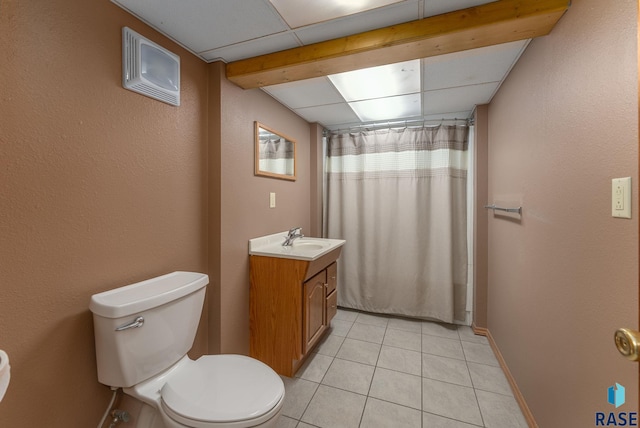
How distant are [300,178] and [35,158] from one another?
1.95m

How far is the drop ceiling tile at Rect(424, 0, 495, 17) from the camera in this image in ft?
3.76

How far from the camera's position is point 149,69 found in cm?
129

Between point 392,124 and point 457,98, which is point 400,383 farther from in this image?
point 392,124

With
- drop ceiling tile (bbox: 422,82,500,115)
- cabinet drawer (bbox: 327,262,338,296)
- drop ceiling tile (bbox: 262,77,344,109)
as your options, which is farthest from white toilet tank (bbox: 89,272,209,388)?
drop ceiling tile (bbox: 422,82,500,115)

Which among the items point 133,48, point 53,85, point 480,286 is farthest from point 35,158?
point 480,286

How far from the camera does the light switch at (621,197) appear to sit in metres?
0.79

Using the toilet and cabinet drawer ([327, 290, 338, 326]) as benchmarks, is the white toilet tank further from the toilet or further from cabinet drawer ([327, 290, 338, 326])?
cabinet drawer ([327, 290, 338, 326])

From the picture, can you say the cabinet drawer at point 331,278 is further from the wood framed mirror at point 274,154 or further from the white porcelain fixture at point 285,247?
the wood framed mirror at point 274,154

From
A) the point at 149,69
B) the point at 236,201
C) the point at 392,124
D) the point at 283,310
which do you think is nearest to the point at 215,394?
the point at 283,310

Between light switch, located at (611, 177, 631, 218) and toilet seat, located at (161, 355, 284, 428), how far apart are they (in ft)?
4.50

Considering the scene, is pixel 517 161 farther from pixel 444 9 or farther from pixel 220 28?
pixel 220 28

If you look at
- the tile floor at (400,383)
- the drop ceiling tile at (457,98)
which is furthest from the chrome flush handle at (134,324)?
the drop ceiling tile at (457,98)

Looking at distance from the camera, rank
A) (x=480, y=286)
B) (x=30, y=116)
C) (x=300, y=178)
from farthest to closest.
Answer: (x=300, y=178) < (x=480, y=286) < (x=30, y=116)

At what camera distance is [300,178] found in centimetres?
270
